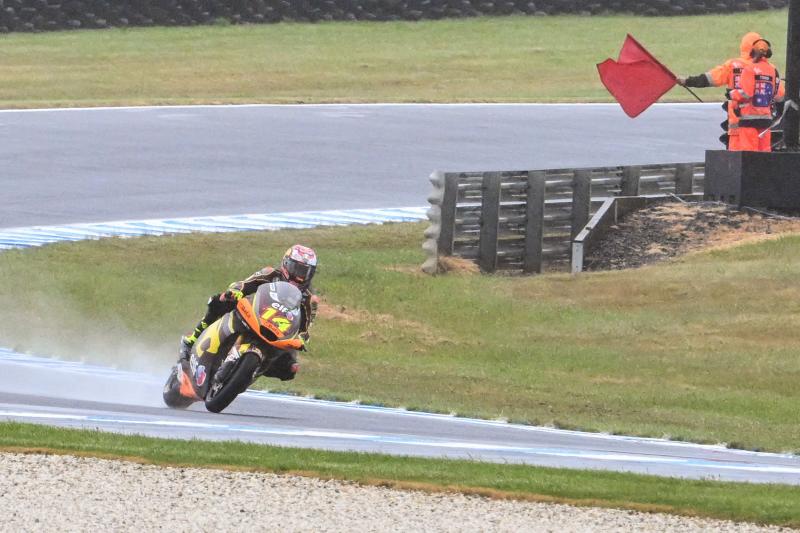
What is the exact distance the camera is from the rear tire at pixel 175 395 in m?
14.2

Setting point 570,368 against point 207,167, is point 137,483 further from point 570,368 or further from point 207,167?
point 207,167

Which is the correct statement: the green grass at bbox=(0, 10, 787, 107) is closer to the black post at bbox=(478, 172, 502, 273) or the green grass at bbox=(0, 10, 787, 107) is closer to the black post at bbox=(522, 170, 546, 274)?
the black post at bbox=(522, 170, 546, 274)

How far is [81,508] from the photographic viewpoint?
9.82 meters

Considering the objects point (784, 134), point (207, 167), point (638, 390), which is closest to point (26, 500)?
point (638, 390)

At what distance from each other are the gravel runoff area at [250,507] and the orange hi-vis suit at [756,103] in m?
12.8

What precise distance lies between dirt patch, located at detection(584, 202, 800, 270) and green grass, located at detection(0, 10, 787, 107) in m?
14.8

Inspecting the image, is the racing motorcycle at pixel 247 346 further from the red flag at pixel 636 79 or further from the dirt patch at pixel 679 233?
the red flag at pixel 636 79

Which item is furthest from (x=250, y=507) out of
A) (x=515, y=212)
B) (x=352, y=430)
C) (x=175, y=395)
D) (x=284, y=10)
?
(x=284, y=10)

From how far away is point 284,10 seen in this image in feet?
144

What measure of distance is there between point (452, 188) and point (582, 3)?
25662 mm

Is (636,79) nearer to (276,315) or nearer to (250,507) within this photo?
(276,315)

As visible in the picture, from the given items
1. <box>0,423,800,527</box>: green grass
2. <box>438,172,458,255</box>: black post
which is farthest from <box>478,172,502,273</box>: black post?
<box>0,423,800,527</box>: green grass

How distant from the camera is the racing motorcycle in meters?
13.2

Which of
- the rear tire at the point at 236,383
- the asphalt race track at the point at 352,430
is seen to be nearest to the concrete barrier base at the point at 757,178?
the asphalt race track at the point at 352,430
